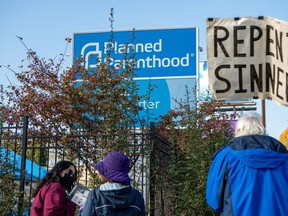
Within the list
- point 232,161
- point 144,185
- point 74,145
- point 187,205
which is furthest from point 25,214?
point 232,161

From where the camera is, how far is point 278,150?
423 centimetres

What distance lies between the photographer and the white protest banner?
6.38 m

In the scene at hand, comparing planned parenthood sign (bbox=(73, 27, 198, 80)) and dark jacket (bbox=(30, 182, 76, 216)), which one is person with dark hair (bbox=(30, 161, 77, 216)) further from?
planned parenthood sign (bbox=(73, 27, 198, 80))

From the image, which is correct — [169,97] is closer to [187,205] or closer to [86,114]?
[86,114]

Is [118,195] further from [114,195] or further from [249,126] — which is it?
[249,126]

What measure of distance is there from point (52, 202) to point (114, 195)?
1.61m

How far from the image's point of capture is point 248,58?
646cm

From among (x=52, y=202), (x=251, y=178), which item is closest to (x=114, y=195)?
(x=251, y=178)

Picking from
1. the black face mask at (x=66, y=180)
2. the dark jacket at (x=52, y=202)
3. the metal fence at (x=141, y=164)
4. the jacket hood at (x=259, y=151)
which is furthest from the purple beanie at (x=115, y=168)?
the metal fence at (x=141, y=164)

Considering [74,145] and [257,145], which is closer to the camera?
[257,145]

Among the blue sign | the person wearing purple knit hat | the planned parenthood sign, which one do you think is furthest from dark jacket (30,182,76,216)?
the planned parenthood sign

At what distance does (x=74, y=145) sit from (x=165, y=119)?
4477 millimetres

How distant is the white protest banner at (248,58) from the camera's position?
6.38m

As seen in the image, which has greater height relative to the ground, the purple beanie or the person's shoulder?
the purple beanie
